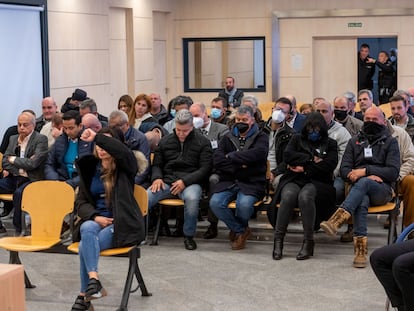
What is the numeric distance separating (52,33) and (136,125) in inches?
113

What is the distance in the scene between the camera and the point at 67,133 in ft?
25.6

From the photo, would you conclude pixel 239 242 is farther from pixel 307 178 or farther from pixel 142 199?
pixel 142 199

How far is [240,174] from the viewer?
24.7 feet

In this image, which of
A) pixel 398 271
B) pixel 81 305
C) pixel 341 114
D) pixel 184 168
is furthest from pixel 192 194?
pixel 398 271

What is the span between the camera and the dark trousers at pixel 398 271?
4922mm

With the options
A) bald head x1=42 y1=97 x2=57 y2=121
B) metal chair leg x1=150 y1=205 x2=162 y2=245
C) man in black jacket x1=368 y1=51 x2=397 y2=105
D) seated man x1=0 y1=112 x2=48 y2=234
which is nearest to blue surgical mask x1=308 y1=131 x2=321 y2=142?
metal chair leg x1=150 y1=205 x2=162 y2=245

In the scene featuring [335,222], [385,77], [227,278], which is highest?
[385,77]

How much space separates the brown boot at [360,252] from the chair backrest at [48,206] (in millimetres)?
2302

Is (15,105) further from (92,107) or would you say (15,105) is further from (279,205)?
(279,205)

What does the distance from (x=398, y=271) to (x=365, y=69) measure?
33.6ft

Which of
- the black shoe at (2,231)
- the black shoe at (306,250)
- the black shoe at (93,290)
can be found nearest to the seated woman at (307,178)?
the black shoe at (306,250)

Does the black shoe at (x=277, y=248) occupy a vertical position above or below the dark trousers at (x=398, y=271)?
below

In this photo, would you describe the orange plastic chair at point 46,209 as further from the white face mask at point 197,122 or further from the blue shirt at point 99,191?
the white face mask at point 197,122

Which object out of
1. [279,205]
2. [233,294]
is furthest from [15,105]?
[233,294]
